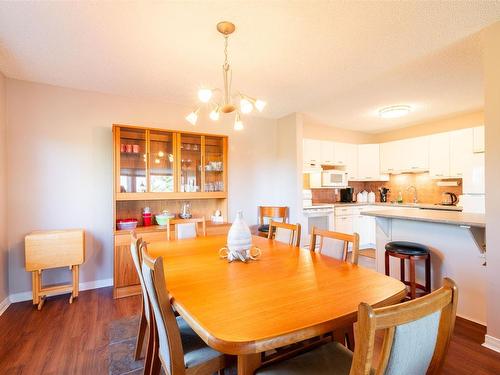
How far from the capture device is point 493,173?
197cm

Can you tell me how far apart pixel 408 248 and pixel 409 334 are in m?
2.19

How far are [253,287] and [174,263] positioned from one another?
0.65 metres

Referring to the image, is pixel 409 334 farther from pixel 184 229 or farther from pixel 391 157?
pixel 391 157

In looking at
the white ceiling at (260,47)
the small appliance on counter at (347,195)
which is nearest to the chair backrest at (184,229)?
the white ceiling at (260,47)

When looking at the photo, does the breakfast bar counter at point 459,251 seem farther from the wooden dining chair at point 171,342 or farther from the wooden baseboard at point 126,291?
the wooden baseboard at point 126,291

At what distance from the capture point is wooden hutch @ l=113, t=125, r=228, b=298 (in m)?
3.05

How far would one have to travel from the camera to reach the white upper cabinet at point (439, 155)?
4.41 metres

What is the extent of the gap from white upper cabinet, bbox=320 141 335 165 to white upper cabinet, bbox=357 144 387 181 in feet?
2.44

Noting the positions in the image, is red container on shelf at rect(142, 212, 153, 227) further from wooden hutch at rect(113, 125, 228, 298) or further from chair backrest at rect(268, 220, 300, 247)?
chair backrest at rect(268, 220, 300, 247)

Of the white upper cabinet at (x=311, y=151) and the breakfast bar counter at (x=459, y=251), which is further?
the white upper cabinet at (x=311, y=151)

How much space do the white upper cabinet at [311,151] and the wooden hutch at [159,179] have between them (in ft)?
5.61

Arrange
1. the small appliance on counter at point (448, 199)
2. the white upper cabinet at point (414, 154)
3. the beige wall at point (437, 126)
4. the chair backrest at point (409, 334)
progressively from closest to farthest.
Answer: the chair backrest at point (409, 334) → the beige wall at point (437, 126) → the small appliance on counter at point (448, 199) → the white upper cabinet at point (414, 154)

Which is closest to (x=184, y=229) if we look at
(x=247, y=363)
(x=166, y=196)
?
(x=166, y=196)

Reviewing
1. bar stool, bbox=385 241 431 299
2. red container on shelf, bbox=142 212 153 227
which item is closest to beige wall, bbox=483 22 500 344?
bar stool, bbox=385 241 431 299
